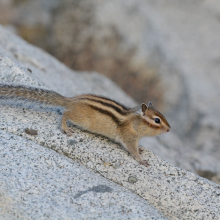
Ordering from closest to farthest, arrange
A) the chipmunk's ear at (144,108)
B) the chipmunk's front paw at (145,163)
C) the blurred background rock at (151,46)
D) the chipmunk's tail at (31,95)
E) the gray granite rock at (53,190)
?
the gray granite rock at (53,190) → the chipmunk's front paw at (145,163) → the chipmunk's tail at (31,95) → the chipmunk's ear at (144,108) → the blurred background rock at (151,46)

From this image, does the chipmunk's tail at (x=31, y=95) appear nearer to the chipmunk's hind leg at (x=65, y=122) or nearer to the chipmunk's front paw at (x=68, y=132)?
the chipmunk's hind leg at (x=65, y=122)

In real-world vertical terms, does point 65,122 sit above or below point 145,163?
above

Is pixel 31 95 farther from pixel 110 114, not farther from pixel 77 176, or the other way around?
pixel 77 176

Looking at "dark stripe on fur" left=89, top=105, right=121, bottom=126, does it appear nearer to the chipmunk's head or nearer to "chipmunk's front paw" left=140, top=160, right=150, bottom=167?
the chipmunk's head

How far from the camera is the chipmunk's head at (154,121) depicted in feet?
16.1

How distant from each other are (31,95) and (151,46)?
552cm

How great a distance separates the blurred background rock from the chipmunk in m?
3.55

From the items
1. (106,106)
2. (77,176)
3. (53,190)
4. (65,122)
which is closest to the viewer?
(53,190)

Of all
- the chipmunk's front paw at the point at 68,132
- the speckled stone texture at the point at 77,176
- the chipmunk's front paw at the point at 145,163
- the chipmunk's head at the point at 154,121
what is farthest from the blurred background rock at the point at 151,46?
the chipmunk's front paw at the point at 68,132

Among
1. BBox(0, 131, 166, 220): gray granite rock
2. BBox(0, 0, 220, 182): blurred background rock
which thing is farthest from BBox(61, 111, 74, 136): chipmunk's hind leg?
BBox(0, 0, 220, 182): blurred background rock

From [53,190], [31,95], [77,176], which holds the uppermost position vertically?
[31,95]

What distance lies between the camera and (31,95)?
473 centimetres

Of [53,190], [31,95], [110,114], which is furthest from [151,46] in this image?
[53,190]

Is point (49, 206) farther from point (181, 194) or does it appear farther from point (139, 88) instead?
point (139, 88)
